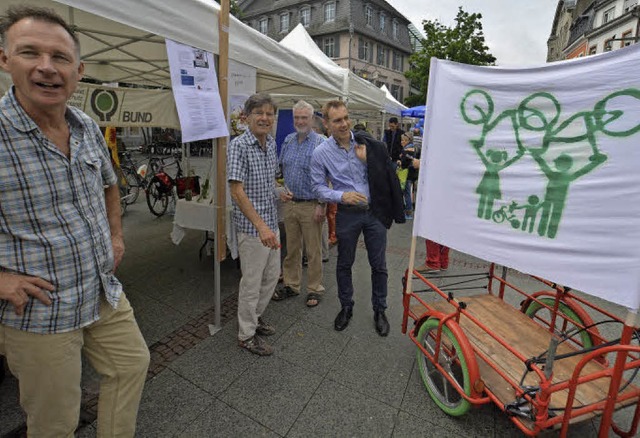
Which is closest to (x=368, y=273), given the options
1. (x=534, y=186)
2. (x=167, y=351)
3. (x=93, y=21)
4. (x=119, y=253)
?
(x=167, y=351)

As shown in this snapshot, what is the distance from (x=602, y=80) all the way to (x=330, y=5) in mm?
36031

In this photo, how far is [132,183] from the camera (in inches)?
312

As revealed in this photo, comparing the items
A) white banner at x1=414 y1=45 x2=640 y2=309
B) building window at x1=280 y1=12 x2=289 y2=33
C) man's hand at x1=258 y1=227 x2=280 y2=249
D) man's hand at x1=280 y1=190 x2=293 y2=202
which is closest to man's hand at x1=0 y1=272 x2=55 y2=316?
man's hand at x1=258 y1=227 x2=280 y2=249

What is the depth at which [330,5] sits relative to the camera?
32.2 m

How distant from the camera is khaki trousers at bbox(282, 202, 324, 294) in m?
3.63

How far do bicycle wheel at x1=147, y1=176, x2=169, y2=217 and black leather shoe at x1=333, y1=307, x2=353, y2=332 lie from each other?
5.06m

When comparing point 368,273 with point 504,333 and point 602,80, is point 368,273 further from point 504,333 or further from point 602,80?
point 602,80

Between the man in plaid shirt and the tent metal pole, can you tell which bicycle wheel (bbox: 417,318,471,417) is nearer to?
the man in plaid shirt

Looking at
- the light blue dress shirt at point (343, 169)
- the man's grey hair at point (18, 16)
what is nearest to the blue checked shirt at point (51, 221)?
the man's grey hair at point (18, 16)

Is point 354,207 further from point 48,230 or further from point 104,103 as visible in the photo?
point 104,103

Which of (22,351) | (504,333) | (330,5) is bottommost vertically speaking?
(504,333)

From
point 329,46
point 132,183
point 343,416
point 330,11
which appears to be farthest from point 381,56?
point 343,416

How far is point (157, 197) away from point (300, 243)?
14.4 ft

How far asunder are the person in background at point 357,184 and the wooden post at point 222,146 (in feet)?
2.48
